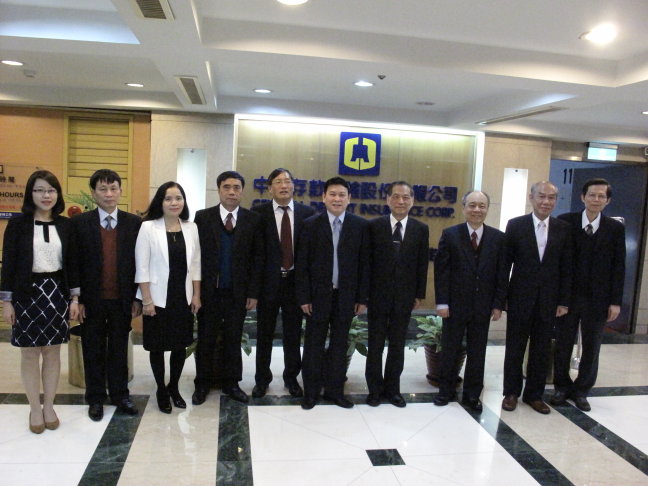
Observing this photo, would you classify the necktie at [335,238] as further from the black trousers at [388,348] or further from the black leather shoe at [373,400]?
the black leather shoe at [373,400]

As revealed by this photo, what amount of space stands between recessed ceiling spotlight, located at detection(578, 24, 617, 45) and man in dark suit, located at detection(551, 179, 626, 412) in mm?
1075

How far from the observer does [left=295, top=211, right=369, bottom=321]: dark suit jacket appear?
3596mm

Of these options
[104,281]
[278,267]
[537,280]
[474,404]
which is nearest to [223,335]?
[278,267]

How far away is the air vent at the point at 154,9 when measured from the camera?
8.21ft

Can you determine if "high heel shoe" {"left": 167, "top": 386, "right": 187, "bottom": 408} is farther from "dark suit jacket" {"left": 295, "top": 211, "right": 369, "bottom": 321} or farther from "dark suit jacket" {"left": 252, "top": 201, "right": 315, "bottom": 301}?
"dark suit jacket" {"left": 295, "top": 211, "right": 369, "bottom": 321}

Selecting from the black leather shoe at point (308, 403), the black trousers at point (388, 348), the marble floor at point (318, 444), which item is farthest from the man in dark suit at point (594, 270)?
the black leather shoe at point (308, 403)

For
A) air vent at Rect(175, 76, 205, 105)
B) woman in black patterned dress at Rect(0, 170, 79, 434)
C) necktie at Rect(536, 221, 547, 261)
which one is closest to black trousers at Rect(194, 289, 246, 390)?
woman in black patterned dress at Rect(0, 170, 79, 434)

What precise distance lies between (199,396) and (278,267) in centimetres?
116

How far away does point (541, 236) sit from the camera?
380 cm

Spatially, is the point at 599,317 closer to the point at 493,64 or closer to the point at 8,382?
the point at 493,64

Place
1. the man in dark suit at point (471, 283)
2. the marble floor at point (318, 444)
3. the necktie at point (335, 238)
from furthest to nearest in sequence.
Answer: the man in dark suit at point (471, 283) < the necktie at point (335, 238) < the marble floor at point (318, 444)

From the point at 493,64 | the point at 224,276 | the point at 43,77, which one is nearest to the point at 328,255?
the point at 224,276

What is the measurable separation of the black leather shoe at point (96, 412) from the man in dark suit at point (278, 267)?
111 centimetres

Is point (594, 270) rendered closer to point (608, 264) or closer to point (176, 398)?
point (608, 264)
